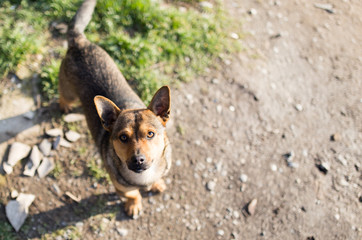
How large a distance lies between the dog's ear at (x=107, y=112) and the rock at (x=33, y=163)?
1.66 metres

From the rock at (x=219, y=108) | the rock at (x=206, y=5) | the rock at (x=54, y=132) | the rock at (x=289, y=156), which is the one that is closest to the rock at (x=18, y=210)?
the rock at (x=54, y=132)

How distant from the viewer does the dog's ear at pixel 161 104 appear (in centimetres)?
334

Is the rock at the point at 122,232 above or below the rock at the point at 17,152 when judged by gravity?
below

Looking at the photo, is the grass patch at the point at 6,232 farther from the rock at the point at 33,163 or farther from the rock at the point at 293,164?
the rock at the point at 293,164

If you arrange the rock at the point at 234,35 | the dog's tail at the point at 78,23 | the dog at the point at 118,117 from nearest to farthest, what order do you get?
1. the dog at the point at 118,117
2. the dog's tail at the point at 78,23
3. the rock at the point at 234,35

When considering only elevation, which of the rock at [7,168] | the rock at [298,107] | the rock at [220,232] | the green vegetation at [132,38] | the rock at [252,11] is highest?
the rock at [252,11]

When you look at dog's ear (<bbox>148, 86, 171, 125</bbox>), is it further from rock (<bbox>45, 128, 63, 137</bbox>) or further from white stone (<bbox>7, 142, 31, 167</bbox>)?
white stone (<bbox>7, 142, 31, 167</bbox>)

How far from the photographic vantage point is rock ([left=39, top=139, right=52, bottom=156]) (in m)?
4.55

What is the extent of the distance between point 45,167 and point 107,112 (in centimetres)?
168

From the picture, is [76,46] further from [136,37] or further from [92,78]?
[136,37]

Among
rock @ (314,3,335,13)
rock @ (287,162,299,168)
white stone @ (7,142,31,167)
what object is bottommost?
white stone @ (7,142,31,167)

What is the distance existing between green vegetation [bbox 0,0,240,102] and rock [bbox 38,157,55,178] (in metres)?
1.13

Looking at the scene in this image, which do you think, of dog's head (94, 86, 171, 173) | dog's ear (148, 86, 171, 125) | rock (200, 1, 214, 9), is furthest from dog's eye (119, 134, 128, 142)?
rock (200, 1, 214, 9)

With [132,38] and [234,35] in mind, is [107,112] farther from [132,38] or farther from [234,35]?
[234,35]
